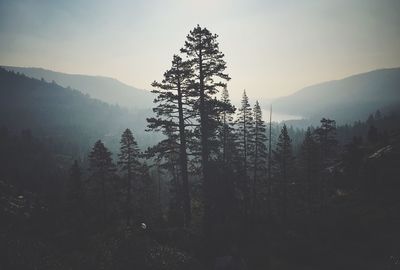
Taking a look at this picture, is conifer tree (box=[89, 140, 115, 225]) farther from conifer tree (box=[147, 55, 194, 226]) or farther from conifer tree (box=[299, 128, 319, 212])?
conifer tree (box=[299, 128, 319, 212])

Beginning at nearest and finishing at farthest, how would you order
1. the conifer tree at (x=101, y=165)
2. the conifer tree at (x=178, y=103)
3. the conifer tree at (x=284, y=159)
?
the conifer tree at (x=178, y=103)
the conifer tree at (x=101, y=165)
the conifer tree at (x=284, y=159)

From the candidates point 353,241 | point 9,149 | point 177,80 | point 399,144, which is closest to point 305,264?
point 353,241

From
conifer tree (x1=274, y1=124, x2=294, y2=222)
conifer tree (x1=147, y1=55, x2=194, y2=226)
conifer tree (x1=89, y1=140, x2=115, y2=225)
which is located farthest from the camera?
conifer tree (x1=274, y1=124, x2=294, y2=222)

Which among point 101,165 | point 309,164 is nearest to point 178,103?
point 101,165

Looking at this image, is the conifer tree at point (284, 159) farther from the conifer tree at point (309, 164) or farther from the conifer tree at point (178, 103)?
the conifer tree at point (178, 103)

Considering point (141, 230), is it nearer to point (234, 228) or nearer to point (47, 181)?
point (234, 228)

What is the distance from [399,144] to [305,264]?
95.4 feet

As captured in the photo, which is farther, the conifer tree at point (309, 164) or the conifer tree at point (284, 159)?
the conifer tree at point (309, 164)

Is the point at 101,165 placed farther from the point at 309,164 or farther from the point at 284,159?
the point at 309,164

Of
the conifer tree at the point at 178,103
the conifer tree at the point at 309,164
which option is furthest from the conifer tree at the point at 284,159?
the conifer tree at the point at 178,103

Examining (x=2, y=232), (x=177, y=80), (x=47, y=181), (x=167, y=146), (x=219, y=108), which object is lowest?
(x=47, y=181)

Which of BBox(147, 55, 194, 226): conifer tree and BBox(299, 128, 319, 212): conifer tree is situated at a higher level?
BBox(147, 55, 194, 226): conifer tree

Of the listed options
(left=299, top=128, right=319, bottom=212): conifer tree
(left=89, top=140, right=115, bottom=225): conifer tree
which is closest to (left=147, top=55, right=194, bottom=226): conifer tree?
(left=89, top=140, right=115, bottom=225): conifer tree

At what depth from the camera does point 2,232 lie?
38.4 ft
